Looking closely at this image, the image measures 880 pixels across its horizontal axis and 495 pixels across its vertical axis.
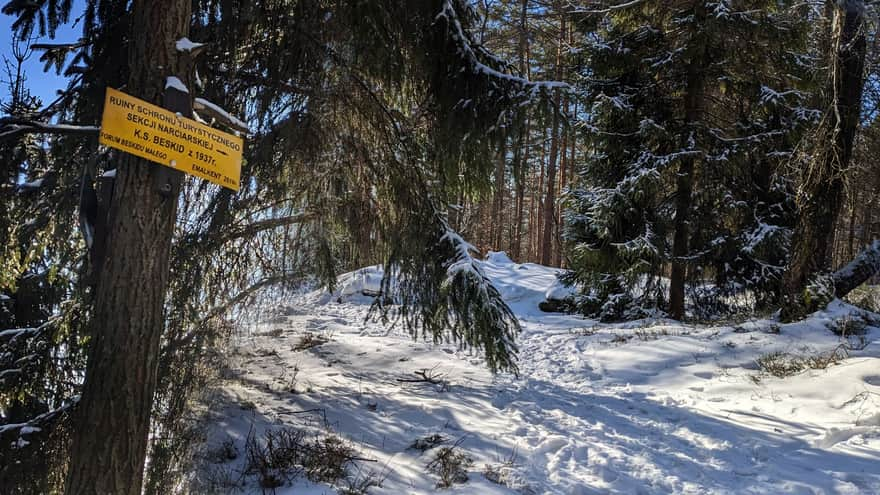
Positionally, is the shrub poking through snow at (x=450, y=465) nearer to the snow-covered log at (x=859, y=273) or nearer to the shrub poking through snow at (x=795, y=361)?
the shrub poking through snow at (x=795, y=361)

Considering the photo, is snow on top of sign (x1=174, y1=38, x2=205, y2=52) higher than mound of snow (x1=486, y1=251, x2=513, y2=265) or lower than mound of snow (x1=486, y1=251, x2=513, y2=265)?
higher

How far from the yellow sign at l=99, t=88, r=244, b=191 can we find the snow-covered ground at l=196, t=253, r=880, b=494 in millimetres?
2386

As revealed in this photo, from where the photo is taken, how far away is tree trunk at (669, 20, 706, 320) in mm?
9453

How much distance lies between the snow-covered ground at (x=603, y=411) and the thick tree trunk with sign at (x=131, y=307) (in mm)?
1338

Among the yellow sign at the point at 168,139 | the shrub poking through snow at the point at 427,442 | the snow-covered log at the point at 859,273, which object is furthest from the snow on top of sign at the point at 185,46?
the snow-covered log at the point at 859,273

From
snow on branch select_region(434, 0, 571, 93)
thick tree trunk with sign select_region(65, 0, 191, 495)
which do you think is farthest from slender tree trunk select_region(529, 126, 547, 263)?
thick tree trunk with sign select_region(65, 0, 191, 495)

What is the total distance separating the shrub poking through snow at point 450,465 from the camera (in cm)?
367

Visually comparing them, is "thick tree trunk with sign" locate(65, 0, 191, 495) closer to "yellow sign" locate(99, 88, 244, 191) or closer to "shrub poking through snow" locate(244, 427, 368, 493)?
"yellow sign" locate(99, 88, 244, 191)

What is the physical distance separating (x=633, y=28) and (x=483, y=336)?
28.7ft

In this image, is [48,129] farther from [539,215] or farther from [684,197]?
[539,215]

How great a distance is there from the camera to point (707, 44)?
Result: 359 inches

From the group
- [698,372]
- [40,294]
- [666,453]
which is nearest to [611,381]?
[698,372]

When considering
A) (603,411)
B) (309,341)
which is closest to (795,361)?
(603,411)

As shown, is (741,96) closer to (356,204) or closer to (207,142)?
(356,204)
